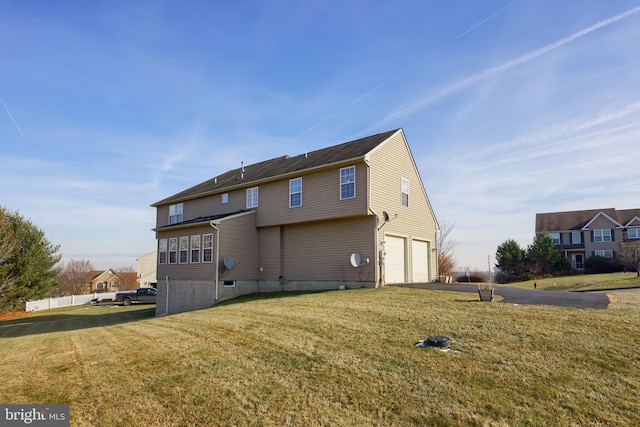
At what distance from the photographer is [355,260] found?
16703 mm

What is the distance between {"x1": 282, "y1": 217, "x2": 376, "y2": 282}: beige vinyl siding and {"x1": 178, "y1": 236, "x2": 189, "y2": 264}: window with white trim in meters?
5.68

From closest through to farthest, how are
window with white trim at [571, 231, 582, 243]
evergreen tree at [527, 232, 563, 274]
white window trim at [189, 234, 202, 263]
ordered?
white window trim at [189, 234, 202, 263]
evergreen tree at [527, 232, 563, 274]
window with white trim at [571, 231, 582, 243]

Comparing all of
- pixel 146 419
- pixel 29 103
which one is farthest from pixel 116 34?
pixel 146 419

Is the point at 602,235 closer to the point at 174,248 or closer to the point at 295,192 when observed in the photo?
the point at 295,192

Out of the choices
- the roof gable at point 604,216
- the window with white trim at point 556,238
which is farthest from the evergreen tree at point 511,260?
the roof gable at point 604,216

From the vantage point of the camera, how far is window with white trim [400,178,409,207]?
763 inches

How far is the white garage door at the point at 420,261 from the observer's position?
20.2 m

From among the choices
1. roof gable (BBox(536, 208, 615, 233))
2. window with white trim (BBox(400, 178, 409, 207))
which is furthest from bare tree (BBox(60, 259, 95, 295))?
roof gable (BBox(536, 208, 615, 233))

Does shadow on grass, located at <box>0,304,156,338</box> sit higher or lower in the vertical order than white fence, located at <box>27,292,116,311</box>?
higher

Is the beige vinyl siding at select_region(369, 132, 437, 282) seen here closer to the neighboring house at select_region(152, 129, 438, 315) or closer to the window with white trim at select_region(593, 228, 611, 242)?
the neighboring house at select_region(152, 129, 438, 315)

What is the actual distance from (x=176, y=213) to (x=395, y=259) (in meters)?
16.5

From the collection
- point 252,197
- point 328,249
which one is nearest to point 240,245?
point 252,197

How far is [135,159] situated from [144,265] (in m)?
37.4

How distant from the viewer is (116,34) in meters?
12.6
